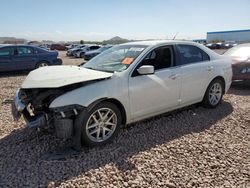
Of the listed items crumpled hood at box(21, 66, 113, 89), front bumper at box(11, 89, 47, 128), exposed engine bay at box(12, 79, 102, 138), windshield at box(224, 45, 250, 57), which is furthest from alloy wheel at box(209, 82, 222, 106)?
front bumper at box(11, 89, 47, 128)

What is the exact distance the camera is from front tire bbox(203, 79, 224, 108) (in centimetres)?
543

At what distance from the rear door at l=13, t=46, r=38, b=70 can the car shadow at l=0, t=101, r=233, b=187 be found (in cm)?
777

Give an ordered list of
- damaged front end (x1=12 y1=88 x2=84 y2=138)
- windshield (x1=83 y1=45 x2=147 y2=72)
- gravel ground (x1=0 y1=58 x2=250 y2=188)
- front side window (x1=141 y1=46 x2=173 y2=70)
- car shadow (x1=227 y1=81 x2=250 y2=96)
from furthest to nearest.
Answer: car shadow (x1=227 y1=81 x2=250 y2=96) < front side window (x1=141 y1=46 x2=173 y2=70) < windshield (x1=83 y1=45 x2=147 y2=72) < damaged front end (x1=12 y1=88 x2=84 y2=138) < gravel ground (x1=0 y1=58 x2=250 y2=188)

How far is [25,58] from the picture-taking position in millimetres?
11500

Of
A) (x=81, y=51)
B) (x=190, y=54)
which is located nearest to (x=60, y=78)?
(x=190, y=54)

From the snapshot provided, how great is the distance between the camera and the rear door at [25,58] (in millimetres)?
11344

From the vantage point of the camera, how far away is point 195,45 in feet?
17.3

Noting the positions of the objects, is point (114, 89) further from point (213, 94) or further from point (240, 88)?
point (240, 88)

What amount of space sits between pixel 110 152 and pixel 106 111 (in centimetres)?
61

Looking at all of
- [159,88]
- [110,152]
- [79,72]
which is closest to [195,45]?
[159,88]

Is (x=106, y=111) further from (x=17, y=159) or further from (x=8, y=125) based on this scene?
(x=8, y=125)

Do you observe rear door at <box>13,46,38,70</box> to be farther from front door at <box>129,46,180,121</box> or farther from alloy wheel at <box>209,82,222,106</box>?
alloy wheel at <box>209,82,222,106</box>

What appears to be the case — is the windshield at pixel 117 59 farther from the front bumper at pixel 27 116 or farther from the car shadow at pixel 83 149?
the front bumper at pixel 27 116

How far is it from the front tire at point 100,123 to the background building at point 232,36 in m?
79.6
